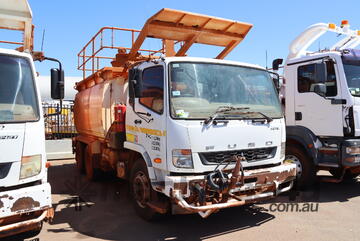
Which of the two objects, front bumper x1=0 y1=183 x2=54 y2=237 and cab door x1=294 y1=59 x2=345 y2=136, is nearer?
front bumper x1=0 y1=183 x2=54 y2=237

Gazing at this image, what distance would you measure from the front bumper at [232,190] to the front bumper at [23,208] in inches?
56.2

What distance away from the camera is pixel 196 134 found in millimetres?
4059

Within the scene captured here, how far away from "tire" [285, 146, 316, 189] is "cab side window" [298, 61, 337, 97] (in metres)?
1.22

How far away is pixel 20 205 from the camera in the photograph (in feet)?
11.0

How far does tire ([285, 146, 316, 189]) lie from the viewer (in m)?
6.12

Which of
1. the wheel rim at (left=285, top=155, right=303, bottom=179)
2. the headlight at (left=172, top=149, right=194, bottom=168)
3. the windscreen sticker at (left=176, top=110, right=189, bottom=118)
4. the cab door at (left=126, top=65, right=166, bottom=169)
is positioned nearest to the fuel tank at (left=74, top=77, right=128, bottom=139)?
the cab door at (left=126, top=65, right=166, bottom=169)

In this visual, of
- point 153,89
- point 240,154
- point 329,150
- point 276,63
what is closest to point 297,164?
point 329,150

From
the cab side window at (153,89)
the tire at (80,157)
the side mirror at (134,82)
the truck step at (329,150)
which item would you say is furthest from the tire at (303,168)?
the tire at (80,157)

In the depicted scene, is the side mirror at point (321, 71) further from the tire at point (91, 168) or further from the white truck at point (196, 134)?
the tire at point (91, 168)

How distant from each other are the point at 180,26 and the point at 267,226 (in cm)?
369

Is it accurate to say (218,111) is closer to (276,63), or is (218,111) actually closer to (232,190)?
(232,190)

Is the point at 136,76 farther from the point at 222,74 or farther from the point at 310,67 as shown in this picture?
the point at 310,67

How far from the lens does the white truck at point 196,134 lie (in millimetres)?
4039

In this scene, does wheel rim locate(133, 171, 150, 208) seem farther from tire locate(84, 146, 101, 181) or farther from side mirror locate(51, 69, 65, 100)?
tire locate(84, 146, 101, 181)
